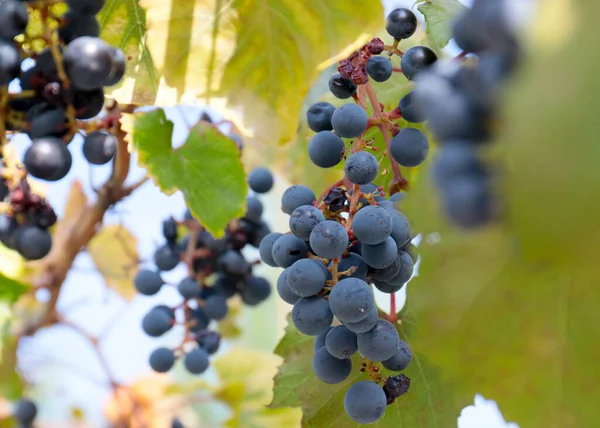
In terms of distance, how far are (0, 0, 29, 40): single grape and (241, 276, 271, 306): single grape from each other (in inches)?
26.9

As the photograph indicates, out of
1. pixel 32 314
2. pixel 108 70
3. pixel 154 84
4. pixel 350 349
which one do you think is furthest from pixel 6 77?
pixel 32 314

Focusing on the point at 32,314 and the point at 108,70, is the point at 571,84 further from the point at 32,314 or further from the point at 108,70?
the point at 32,314

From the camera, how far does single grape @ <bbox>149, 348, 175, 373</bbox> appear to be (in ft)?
3.65

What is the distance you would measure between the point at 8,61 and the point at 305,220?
0.32 meters

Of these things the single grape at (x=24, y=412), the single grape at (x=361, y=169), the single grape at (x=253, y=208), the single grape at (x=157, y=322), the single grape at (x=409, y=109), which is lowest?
the single grape at (x=24, y=412)

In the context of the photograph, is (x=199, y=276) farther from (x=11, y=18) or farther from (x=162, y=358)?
(x=11, y=18)

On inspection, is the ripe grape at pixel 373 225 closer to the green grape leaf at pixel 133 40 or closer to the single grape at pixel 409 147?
the single grape at pixel 409 147

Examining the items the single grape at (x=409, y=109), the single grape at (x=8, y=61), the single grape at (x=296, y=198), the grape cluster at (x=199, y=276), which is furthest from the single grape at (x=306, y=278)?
the grape cluster at (x=199, y=276)

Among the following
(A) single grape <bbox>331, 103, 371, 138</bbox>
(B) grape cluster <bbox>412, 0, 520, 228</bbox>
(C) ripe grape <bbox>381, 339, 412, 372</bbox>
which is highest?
(B) grape cluster <bbox>412, 0, 520, 228</bbox>

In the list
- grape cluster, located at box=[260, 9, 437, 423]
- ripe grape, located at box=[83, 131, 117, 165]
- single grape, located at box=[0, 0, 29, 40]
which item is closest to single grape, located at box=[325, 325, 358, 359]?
grape cluster, located at box=[260, 9, 437, 423]

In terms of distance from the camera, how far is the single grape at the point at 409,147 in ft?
2.28

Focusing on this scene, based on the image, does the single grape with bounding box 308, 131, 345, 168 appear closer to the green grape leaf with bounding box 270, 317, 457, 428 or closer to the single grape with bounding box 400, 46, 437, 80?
the single grape with bounding box 400, 46, 437, 80

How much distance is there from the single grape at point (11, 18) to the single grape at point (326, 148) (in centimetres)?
33

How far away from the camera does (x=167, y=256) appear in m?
1.11
